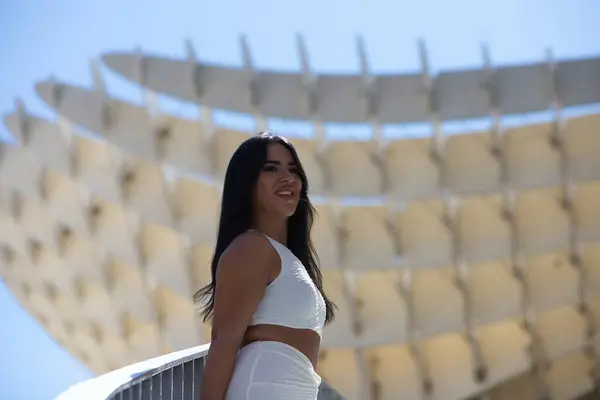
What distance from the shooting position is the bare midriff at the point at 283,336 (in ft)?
10.3

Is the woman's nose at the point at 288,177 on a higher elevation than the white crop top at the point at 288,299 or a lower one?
higher

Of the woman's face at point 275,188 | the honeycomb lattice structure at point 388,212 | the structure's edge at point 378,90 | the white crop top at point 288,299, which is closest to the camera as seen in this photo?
the white crop top at point 288,299

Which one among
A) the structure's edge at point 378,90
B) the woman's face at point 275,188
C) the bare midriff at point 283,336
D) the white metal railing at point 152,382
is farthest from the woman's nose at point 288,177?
the structure's edge at point 378,90

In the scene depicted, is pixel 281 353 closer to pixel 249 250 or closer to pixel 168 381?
pixel 249 250

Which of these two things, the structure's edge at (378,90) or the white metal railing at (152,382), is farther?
the structure's edge at (378,90)

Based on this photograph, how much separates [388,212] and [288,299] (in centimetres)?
1320

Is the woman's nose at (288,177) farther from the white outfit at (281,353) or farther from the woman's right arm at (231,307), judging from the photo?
the woman's right arm at (231,307)

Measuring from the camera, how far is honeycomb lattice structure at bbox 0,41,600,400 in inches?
578

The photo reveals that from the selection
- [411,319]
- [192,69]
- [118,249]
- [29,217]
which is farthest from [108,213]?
[411,319]

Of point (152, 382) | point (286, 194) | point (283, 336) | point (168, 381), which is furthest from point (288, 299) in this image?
point (168, 381)

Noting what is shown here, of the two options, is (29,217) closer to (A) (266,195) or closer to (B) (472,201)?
(B) (472,201)

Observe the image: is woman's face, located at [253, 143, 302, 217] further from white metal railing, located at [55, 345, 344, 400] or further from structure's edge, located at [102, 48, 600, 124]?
structure's edge, located at [102, 48, 600, 124]

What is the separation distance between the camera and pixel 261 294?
305 centimetres

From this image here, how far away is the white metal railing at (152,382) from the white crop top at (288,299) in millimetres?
557
